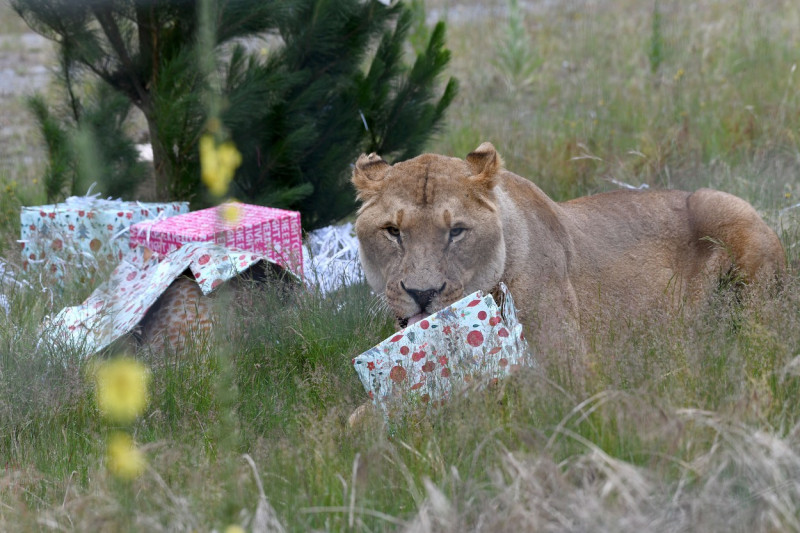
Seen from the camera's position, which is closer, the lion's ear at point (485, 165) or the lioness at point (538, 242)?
the lioness at point (538, 242)

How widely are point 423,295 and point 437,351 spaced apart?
0.26 m

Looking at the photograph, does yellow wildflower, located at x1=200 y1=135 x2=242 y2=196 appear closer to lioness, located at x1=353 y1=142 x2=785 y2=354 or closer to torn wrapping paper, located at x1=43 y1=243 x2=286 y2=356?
lioness, located at x1=353 y1=142 x2=785 y2=354

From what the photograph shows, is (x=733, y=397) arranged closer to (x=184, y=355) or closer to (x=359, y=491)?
(x=359, y=491)

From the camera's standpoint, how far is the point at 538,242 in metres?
4.52

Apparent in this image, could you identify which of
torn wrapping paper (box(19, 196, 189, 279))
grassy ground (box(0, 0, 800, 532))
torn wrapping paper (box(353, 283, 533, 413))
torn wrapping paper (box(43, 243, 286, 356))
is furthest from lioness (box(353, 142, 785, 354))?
torn wrapping paper (box(19, 196, 189, 279))

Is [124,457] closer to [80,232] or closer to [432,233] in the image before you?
[432,233]

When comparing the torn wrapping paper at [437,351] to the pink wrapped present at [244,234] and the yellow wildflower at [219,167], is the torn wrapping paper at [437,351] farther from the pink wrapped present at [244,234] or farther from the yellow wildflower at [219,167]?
the yellow wildflower at [219,167]

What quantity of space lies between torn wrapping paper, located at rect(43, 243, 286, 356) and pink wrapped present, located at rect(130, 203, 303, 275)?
5.2 inches

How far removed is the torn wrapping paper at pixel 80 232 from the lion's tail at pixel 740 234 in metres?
3.05

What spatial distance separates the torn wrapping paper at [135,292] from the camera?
4.57m

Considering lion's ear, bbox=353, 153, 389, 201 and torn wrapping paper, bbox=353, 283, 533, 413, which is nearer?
torn wrapping paper, bbox=353, 283, 533, 413

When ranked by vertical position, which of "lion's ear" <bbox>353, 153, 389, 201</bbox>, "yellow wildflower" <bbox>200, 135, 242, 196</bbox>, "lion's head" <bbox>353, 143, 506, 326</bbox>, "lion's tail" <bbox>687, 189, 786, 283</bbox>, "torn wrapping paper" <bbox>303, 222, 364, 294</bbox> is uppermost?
"yellow wildflower" <bbox>200, 135, 242, 196</bbox>

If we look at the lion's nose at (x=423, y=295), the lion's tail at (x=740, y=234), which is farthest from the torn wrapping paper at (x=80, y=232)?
the lion's tail at (x=740, y=234)

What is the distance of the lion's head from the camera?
401cm
